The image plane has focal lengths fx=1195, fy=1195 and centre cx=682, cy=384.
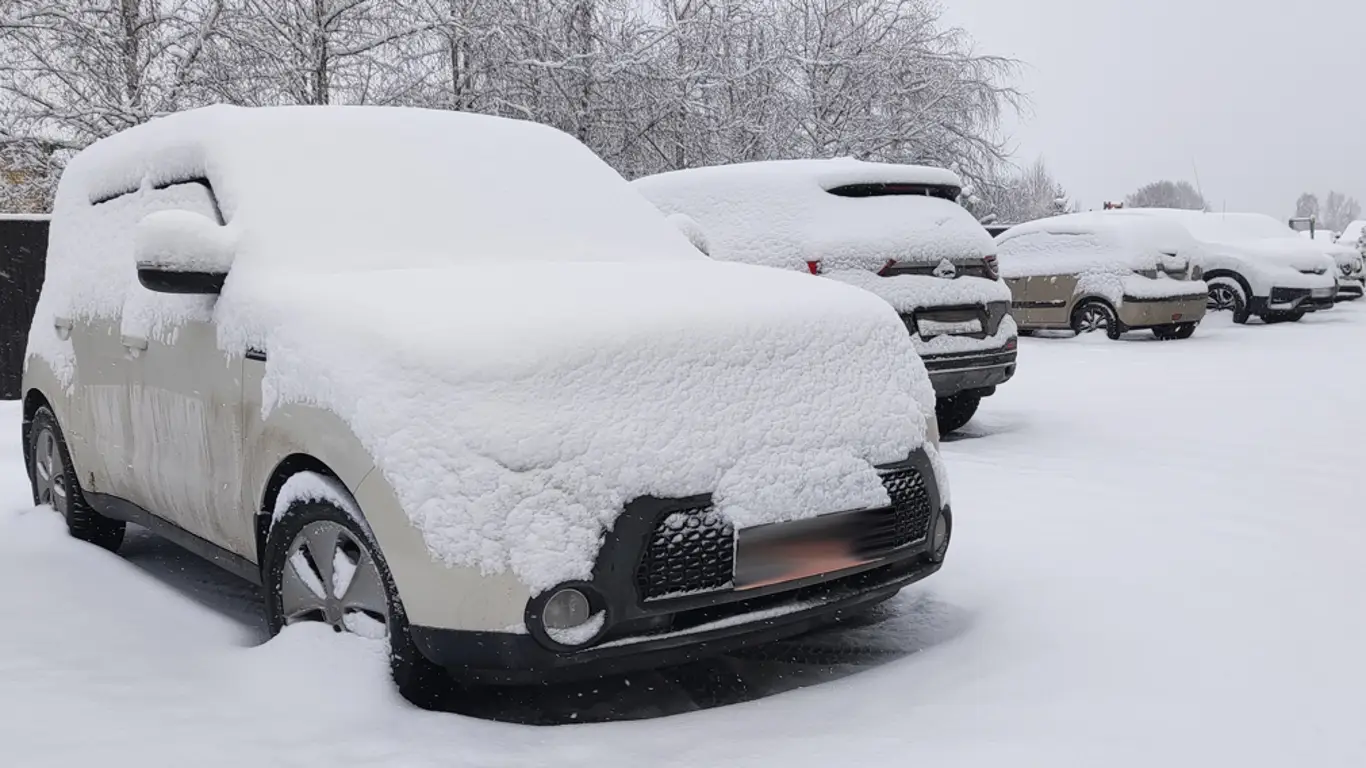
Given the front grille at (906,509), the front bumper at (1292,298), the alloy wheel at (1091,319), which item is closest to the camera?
the front grille at (906,509)

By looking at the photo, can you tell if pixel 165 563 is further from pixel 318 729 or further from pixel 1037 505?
pixel 1037 505

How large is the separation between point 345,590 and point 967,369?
449cm

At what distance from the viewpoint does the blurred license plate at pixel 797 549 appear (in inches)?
112

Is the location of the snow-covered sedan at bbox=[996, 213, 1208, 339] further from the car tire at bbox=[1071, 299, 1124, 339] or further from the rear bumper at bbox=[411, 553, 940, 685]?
the rear bumper at bbox=[411, 553, 940, 685]

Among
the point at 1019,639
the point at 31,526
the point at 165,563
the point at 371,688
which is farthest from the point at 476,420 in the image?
the point at 31,526

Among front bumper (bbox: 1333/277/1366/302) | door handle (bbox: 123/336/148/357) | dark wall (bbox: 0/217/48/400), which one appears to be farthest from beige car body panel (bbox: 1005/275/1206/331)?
door handle (bbox: 123/336/148/357)

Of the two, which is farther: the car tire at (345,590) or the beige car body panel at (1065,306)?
the beige car body panel at (1065,306)

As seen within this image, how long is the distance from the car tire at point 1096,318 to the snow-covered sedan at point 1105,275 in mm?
12

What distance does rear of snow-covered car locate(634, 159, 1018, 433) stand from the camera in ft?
21.7

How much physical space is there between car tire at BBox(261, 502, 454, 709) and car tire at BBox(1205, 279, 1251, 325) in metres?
15.3

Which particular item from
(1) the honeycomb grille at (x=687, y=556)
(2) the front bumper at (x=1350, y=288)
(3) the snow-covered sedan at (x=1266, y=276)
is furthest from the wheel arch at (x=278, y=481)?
(2) the front bumper at (x=1350, y=288)

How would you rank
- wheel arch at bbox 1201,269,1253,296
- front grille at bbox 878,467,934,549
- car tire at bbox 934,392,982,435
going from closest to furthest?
1. front grille at bbox 878,467,934,549
2. car tire at bbox 934,392,982,435
3. wheel arch at bbox 1201,269,1253,296

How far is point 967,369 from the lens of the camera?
671cm

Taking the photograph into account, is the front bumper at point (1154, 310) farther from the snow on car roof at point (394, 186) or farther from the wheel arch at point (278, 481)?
the wheel arch at point (278, 481)
